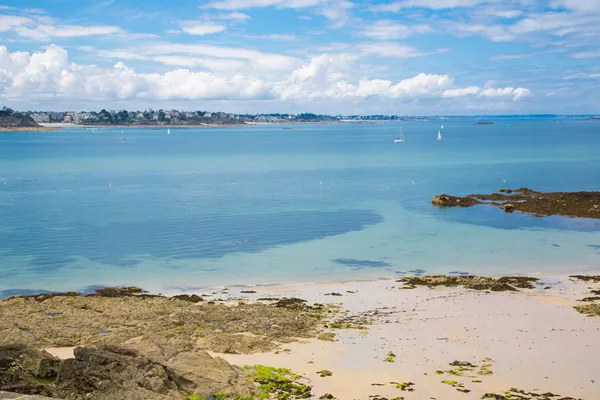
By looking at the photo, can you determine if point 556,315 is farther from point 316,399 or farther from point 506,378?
point 316,399

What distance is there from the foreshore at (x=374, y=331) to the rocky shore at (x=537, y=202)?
59.6ft

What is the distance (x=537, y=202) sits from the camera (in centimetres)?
4347

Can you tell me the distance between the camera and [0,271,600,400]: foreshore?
44.3 ft

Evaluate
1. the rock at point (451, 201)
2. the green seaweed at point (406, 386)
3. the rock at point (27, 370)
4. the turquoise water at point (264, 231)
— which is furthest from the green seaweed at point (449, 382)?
the rock at point (451, 201)

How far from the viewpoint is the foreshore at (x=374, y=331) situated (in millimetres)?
13500

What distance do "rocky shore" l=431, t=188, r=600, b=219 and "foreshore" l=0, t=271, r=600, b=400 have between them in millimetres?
18181

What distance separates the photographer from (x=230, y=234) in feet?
110

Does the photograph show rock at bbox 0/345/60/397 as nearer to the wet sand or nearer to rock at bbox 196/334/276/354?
rock at bbox 196/334/276/354

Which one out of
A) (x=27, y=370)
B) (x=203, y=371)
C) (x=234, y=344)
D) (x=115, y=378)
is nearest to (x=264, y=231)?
(x=234, y=344)

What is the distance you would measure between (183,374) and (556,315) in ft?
41.6

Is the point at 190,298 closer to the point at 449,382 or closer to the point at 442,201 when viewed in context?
the point at 449,382

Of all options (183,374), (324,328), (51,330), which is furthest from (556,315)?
(51,330)

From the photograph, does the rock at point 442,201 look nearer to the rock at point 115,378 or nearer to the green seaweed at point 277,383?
the green seaweed at point 277,383

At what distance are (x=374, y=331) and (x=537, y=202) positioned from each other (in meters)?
31.0
